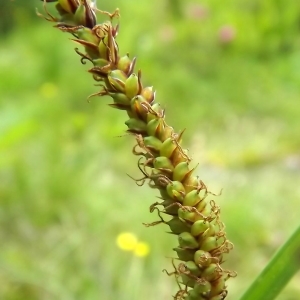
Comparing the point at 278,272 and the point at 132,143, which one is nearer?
the point at 278,272

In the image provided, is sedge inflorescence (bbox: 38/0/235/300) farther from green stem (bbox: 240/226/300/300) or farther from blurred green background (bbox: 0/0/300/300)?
blurred green background (bbox: 0/0/300/300)

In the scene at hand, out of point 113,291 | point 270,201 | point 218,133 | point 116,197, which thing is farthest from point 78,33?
point 218,133

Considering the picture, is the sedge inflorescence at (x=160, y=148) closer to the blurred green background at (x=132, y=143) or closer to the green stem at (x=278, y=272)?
the green stem at (x=278, y=272)

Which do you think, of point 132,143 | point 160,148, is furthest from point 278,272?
point 132,143

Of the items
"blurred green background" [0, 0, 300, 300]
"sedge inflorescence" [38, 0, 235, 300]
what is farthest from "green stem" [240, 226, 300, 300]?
"blurred green background" [0, 0, 300, 300]

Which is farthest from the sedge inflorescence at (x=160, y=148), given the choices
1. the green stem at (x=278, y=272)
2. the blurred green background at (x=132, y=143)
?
the blurred green background at (x=132, y=143)

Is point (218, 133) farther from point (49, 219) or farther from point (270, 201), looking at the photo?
point (49, 219)

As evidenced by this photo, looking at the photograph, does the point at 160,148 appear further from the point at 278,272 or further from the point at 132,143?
the point at 132,143
